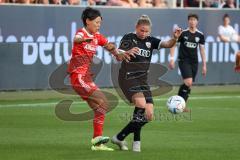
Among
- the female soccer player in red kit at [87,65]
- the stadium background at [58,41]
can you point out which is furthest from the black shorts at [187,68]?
the female soccer player in red kit at [87,65]

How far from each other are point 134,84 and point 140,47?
0.62 m

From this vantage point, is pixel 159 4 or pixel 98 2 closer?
pixel 98 2

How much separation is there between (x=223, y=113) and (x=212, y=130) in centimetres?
359

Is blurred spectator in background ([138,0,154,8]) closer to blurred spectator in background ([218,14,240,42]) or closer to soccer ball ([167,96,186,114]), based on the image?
blurred spectator in background ([218,14,240,42])

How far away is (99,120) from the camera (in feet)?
44.8

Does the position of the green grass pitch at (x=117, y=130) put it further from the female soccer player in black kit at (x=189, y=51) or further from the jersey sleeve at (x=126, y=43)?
the jersey sleeve at (x=126, y=43)

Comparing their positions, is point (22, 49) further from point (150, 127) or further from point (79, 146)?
point (79, 146)

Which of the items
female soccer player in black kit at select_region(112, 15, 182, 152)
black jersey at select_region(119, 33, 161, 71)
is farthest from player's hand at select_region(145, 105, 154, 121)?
black jersey at select_region(119, 33, 161, 71)

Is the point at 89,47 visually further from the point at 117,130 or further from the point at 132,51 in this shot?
the point at 117,130

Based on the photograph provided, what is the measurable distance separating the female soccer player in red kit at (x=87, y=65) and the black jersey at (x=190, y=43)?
7.83 metres

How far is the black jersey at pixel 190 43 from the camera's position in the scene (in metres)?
21.6

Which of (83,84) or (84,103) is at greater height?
(83,84)

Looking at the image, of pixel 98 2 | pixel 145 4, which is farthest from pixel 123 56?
pixel 145 4

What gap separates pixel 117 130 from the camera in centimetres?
1658
